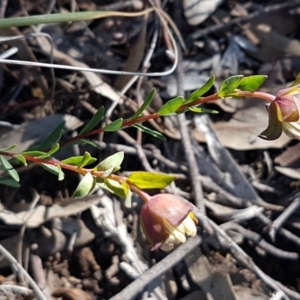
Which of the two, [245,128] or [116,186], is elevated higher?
[116,186]

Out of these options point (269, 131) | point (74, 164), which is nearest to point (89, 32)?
point (74, 164)

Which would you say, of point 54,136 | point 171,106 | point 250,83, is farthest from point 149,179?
point 54,136

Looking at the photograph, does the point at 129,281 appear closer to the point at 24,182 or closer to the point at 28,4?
the point at 24,182

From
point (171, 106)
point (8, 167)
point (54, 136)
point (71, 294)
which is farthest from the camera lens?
point (71, 294)

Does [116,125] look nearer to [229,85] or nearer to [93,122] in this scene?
[93,122]

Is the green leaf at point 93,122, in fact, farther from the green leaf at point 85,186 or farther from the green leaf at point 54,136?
the green leaf at point 85,186
